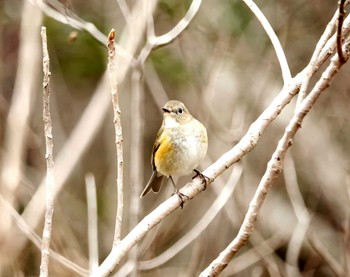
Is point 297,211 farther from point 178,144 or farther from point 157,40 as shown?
point 157,40

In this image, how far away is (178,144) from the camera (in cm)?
436

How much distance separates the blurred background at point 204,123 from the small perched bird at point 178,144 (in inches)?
23.4

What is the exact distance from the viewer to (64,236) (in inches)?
213

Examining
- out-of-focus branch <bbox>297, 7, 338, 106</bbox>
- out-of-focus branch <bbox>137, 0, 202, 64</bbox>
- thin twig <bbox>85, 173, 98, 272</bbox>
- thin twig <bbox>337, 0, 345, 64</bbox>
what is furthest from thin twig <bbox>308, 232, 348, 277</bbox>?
thin twig <bbox>337, 0, 345, 64</bbox>

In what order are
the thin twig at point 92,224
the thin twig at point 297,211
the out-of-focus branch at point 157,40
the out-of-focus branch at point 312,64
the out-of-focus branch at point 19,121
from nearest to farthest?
the out-of-focus branch at point 312,64, the thin twig at point 92,224, the out-of-focus branch at point 157,40, the out-of-focus branch at point 19,121, the thin twig at point 297,211

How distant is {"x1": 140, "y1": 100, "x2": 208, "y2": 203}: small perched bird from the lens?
4.27 meters

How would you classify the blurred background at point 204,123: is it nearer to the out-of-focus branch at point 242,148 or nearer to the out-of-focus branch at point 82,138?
the out-of-focus branch at point 82,138

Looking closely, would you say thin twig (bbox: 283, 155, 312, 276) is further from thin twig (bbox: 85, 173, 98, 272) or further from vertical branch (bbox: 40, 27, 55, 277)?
vertical branch (bbox: 40, 27, 55, 277)

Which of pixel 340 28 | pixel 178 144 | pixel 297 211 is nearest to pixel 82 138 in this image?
pixel 178 144

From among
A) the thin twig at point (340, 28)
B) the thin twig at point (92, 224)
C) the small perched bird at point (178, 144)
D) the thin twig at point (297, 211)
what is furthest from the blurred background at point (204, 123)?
the thin twig at point (340, 28)

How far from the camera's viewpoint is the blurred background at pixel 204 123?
5.23 m

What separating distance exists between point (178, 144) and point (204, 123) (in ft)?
4.71

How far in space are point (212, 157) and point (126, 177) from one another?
4.36 ft

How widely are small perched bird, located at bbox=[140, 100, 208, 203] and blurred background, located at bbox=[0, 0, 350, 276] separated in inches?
23.4
